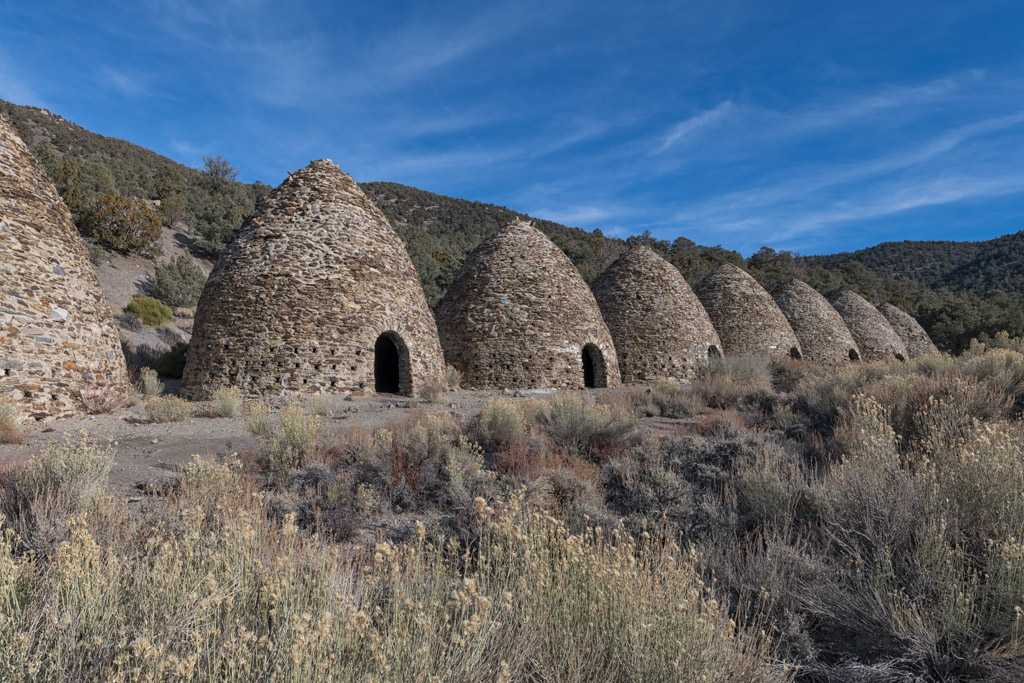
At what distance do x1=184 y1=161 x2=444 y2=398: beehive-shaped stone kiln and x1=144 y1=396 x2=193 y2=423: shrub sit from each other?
5.03ft

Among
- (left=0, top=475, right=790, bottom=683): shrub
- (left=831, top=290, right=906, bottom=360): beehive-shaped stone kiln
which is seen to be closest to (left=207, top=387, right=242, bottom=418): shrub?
(left=0, top=475, right=790, bottom=683): shrub

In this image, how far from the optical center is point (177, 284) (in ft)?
77.6

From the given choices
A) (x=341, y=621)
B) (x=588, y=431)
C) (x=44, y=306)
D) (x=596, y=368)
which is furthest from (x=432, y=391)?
(x=341, y=621)

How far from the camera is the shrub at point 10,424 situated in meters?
6.39

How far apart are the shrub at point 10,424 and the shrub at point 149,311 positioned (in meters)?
13.9

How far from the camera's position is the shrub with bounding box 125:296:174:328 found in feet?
63.8

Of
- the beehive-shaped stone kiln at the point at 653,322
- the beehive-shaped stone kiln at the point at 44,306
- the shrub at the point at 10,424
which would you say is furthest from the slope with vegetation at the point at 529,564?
the beehive-shaped stone kiln at the point at 653,322

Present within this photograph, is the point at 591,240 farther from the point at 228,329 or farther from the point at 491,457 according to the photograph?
the point at 491,457

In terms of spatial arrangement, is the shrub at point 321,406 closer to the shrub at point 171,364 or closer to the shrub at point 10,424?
the shrub at point 10,424

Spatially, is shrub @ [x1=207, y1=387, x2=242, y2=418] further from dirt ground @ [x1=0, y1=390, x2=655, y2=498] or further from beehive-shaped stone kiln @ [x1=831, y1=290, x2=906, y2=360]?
beehive-shaped stone kiln @ [x1=831, y1=290, x2=906, y2=360]

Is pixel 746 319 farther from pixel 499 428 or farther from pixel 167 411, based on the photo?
pixel 167 411

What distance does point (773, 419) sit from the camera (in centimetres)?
773

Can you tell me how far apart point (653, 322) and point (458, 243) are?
29.9 metres

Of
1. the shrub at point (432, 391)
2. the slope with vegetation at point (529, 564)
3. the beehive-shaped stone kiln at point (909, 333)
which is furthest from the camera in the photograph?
the beehive-shaped stone kiln at point (909, 333)
